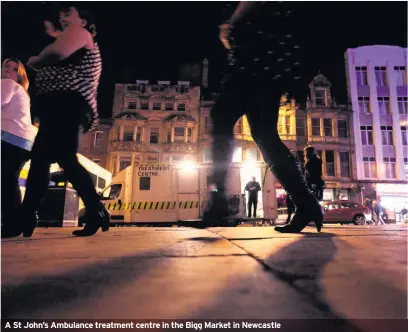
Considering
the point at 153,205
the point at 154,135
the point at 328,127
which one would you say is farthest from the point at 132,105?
the point at 328,127

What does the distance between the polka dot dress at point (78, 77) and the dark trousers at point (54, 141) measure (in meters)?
0.07

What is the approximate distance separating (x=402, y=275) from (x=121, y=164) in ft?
A: 81.7

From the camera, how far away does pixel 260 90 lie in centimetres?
241

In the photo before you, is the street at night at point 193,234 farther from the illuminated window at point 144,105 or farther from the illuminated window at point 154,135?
the illuminated window at point 144,105

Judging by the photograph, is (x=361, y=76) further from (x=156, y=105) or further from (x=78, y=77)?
(x=78, y=77)

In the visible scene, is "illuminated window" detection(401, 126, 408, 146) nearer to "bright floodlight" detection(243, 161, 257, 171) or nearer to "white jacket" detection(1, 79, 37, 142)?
"bright floodlight" detection(243, 161, 257, 171)

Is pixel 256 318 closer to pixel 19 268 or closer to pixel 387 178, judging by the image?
pixel 19 268

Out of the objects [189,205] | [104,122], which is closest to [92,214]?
[189,205]

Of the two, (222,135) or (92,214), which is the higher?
(222,135)

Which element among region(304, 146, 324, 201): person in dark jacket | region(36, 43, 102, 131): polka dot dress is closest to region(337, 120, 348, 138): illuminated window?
region(304, 146, 324, 201): person in dark jacket

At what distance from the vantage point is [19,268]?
3.31ft

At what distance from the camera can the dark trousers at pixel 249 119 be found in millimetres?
2428

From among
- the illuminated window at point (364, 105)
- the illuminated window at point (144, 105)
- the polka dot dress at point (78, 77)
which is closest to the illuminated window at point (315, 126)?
the illuminated window at point (364, 105)

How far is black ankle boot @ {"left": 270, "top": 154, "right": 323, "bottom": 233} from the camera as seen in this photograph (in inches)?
97.0
